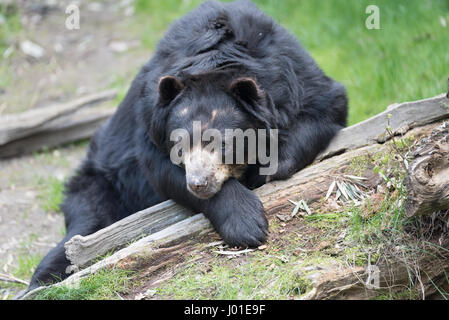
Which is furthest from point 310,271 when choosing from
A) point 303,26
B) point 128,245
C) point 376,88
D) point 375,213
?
point 303,26

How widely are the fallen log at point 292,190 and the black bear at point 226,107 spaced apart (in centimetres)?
11

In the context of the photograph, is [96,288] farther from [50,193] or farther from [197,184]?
[50,193]

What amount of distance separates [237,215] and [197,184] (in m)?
0.41

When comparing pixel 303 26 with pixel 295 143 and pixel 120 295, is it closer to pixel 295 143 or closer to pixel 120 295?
pixel 295 143

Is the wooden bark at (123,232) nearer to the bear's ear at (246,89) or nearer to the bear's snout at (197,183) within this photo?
the bear's snout at (197,183)

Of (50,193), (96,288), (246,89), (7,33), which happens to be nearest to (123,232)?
(96,288)

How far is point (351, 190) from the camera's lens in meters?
4.49

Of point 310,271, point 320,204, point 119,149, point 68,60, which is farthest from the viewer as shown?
point 68,60

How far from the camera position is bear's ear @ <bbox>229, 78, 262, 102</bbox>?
165 inches

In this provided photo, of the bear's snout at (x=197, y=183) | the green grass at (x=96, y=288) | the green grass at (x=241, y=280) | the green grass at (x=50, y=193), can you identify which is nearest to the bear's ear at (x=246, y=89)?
the bear's snout at (x=197, y=183)

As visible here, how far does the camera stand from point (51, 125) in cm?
782

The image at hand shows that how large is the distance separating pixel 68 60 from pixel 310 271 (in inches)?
296

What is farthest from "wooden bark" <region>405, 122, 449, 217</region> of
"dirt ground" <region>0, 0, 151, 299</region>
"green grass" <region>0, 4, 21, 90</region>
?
"green grass" <region>0, 4, 21, 90</region>

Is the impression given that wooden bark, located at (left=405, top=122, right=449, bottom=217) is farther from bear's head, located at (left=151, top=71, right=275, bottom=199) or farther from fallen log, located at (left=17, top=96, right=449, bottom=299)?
bear's head, located at (left=151, top=71, right=275, bottom=199)
